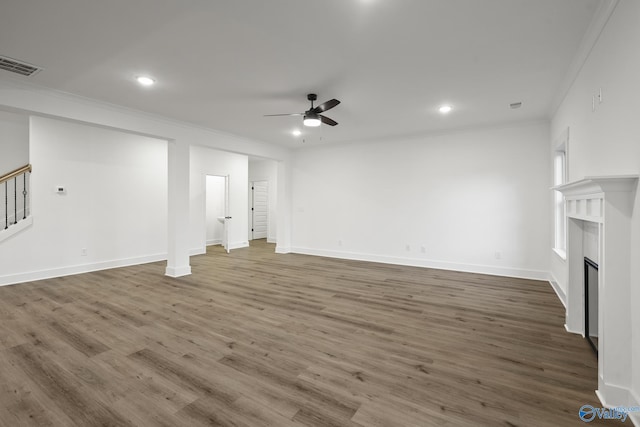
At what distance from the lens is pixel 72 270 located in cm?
540

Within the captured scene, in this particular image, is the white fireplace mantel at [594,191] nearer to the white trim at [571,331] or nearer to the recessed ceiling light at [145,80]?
the white trim at [571,331]

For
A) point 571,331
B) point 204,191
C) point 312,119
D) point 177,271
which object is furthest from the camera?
point 204,191

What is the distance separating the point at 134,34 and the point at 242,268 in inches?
171

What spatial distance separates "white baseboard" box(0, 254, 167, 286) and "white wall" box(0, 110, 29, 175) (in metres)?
2.09

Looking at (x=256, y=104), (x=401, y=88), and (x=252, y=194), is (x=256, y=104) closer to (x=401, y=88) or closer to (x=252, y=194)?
(x=401, y=88)

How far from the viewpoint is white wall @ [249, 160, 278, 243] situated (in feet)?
34.6

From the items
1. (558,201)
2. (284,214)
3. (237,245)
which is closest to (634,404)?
(558,201)

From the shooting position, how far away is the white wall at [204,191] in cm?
753

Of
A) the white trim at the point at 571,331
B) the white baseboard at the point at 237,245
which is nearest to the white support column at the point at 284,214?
the white baseboard at the point at 237,245

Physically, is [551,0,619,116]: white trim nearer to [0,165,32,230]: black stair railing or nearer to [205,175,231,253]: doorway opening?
[205,175,231,253]: doorway opening

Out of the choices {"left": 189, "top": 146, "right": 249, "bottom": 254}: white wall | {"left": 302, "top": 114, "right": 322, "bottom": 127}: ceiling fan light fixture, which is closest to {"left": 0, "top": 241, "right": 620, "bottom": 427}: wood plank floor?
{"left": 302, "top": 114, "right": 322, "bottom": 127}: ceiling fan light fixture

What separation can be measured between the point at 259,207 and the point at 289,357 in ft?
28.9

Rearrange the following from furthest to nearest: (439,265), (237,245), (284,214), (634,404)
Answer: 1. (237,245)
2. (284,214)
3. (439,265)
4. (634,404)

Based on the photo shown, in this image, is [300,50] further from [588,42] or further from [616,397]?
[616,397]
